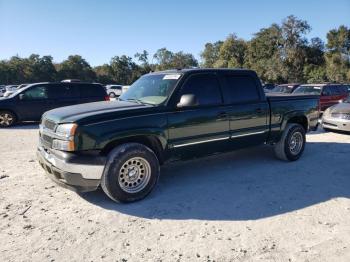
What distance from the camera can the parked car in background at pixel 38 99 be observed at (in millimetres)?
13141

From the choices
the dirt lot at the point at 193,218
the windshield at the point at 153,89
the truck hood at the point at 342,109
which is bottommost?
the dirt lot at the point at 193,218

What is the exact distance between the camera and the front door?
17.1 feet

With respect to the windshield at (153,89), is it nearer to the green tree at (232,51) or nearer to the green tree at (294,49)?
the green tree at (294,49)

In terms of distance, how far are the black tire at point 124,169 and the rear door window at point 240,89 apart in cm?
192

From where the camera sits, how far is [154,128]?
493 cm

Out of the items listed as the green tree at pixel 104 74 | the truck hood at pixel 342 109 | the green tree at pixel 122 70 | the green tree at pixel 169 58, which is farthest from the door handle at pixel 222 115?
the green tree at pixel 169 58

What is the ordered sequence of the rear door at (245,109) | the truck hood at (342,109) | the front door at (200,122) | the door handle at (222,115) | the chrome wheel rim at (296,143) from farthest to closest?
the truck hood at (342,109) < the chrome wheel rim at (296,143) < the rear door at (245,109) < the door handle at (222,115) < the front door at (200,122)

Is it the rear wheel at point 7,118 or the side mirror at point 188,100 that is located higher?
the side mirror at point 188,100

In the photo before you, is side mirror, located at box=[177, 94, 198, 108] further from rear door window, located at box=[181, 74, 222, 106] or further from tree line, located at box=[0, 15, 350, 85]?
tree line, located at box=[0, 15, 350, 85]

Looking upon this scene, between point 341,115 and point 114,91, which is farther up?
point 114,91

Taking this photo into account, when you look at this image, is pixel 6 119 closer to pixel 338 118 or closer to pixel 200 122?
pixel 200 122

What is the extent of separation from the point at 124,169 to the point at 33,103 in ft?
33.3

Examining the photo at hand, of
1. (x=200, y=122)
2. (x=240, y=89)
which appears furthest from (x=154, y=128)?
(x=240, y=89)

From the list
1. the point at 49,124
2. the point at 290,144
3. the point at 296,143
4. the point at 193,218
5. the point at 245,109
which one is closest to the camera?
the point at 193,218
